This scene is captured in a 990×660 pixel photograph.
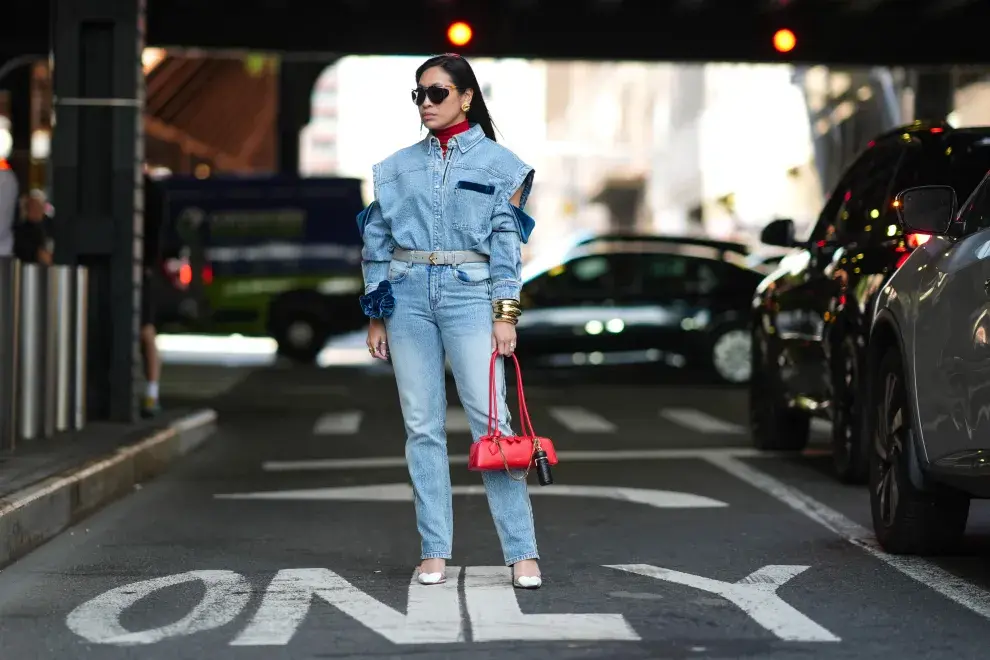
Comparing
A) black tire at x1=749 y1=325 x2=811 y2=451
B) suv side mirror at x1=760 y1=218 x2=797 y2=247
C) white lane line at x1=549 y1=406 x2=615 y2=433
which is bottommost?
white lane line at x1=549 y1=406 x2=615 y2=433

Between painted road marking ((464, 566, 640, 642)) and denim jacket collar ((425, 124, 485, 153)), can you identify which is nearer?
painted road marking ((464, 566, 640, 642))

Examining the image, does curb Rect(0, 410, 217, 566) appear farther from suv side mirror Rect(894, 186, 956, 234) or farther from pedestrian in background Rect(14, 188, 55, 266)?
pedestrian in background Rect(14, 188, 55, 266)

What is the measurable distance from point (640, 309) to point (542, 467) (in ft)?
43.6

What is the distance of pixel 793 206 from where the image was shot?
42.2 metres

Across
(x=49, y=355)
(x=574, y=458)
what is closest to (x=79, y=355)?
(x=49, y=355)

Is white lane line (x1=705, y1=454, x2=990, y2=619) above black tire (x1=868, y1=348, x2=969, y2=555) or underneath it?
underneath

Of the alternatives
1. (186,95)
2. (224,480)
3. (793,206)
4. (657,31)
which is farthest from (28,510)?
(186,95)

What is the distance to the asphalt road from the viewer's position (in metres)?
5.65

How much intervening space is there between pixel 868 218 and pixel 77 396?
4.82 m

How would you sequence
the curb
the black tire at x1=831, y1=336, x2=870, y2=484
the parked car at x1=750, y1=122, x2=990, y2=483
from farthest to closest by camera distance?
the black tire at x1=831, y1=336, x2=870, y2=484 → the parked car at x1=750, y1=122, x2=990, y2=483 → the curb

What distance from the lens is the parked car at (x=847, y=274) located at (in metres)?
9.55

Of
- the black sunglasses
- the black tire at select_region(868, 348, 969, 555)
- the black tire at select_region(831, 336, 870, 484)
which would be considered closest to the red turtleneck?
the black sunglasses

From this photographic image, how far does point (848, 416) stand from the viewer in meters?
9.83

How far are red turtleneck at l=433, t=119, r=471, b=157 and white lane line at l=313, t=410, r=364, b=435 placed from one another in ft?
23.8
